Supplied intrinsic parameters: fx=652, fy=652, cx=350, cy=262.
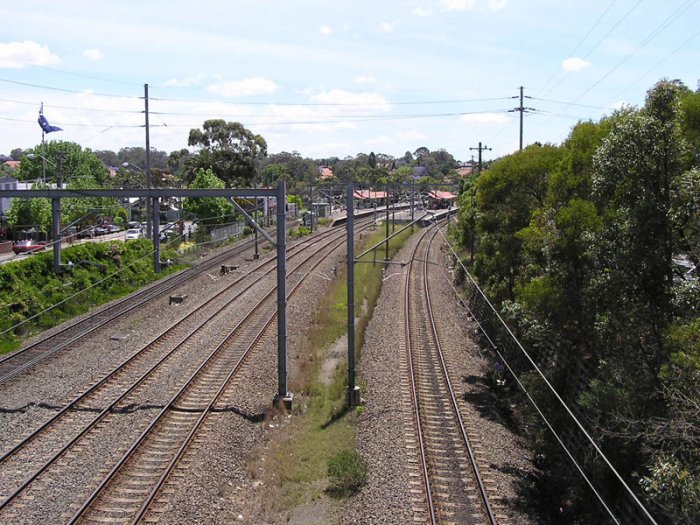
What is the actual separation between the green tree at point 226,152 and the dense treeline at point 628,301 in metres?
57.3

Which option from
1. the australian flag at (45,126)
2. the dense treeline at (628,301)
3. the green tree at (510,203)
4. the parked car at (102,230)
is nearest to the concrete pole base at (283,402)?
the dense treeline at (628,301)

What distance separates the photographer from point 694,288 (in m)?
9.70

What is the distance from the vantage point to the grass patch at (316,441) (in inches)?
478

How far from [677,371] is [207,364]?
513 inches

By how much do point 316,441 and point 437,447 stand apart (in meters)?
2.72

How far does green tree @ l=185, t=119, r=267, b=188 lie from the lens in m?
69.9

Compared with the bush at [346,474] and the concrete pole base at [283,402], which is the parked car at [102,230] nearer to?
the concrete pole base at [283,402]

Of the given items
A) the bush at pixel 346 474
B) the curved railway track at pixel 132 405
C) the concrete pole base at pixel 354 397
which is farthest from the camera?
the concrete pole base at pixel 354 397

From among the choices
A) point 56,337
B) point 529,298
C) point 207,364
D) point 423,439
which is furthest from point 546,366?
point 56,337

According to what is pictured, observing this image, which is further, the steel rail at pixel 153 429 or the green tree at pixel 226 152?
the green tree at pixel 226 152

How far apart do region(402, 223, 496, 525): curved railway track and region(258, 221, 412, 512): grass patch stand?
130 cm

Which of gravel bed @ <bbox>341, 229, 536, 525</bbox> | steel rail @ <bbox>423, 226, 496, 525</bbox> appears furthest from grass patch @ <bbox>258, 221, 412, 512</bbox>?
steel rail @ <bbox>423, 226, 496, 525</bbox>

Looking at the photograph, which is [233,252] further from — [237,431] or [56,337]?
[237,431]

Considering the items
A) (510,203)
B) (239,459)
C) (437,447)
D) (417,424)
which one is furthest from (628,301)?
(510,203)
